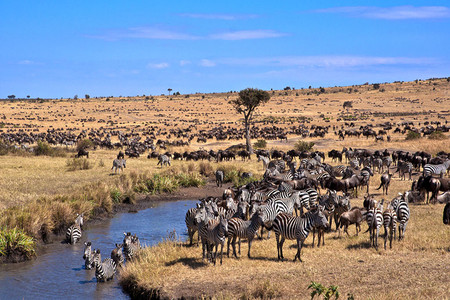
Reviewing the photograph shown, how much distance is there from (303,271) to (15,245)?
10097 mm

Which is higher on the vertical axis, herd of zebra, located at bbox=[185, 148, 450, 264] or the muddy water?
herd of zebra, located at bbox=[185, 148, 450, 264]

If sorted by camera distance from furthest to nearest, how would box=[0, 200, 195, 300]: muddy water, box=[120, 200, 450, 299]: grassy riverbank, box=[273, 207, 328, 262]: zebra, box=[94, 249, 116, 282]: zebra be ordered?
box=[94, 249, 116, 282]: zebra
box=[273, 207, 328, 262]: zebra
box=[0, 200, 195, 300]: muddy water
box=[120, 200, 450, 299]: grassy riverbank

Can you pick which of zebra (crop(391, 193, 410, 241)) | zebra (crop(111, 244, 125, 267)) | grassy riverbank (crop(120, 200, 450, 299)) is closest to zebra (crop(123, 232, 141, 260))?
zebra (crop(111, 244, 125, 267))

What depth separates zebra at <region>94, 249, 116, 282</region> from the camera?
1451cm

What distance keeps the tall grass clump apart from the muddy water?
42 cm

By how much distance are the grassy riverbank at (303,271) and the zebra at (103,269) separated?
1.68 ft

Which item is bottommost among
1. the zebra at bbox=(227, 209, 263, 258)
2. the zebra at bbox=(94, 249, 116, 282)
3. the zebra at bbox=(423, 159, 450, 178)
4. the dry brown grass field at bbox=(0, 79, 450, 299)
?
the zebra at bbox=(94, 249, 116, 282)

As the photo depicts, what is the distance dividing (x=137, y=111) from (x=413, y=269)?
404ft

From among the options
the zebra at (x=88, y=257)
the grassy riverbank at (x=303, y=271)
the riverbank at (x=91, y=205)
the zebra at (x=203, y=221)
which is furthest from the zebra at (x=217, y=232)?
the riverbank at (x=91, y=205)

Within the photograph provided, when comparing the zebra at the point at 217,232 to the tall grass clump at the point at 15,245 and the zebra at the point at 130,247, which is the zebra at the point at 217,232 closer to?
the zebra at the point at 130,247

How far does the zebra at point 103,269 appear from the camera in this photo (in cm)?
1451

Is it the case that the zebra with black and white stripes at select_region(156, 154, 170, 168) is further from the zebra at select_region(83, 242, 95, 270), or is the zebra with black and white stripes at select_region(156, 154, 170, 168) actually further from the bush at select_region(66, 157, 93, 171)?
the zebra at select_region(83, 242, 95, 270)

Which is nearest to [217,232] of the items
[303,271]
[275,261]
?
[275,261]

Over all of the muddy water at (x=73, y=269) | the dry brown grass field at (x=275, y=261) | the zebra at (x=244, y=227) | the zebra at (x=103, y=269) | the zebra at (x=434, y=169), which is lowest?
the muddy water at (x=73, y=269)
